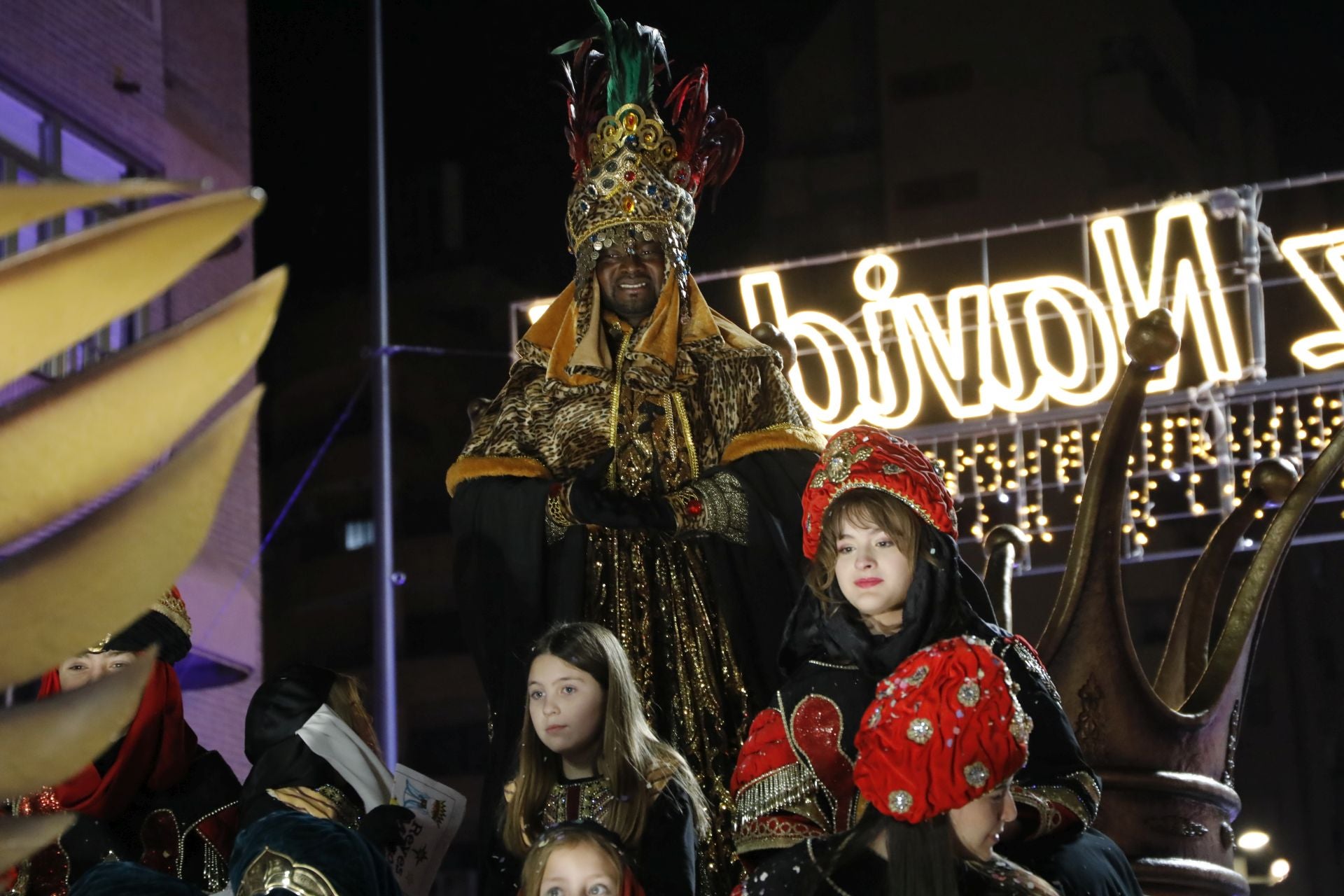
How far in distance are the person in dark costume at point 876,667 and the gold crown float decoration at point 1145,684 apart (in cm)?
129

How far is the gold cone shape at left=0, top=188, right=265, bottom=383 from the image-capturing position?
619 mm

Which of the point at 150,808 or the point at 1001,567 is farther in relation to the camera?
the point at 1001,567

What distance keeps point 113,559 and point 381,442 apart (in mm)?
10743

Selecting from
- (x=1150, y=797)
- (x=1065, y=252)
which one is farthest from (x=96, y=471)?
(x=1065, y=252)

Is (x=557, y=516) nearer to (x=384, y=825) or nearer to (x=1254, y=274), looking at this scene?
(x=384, y=825)

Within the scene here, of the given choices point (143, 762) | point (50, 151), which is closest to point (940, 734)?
point (143, 762)

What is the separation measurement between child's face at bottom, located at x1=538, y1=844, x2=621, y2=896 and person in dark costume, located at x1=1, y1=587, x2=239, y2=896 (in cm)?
111

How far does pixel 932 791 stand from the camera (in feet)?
8.20

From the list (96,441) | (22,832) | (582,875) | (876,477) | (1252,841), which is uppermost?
(876,477)

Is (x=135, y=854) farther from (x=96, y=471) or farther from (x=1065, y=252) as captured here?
(x=1065, y=252)

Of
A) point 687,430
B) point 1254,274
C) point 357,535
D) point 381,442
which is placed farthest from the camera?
point 357,535

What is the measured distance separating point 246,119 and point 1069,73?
12846 mm

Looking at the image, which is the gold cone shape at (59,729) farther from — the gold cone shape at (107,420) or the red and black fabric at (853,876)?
the red and black fabric at (853,876)

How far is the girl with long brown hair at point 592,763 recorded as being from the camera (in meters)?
3.49
